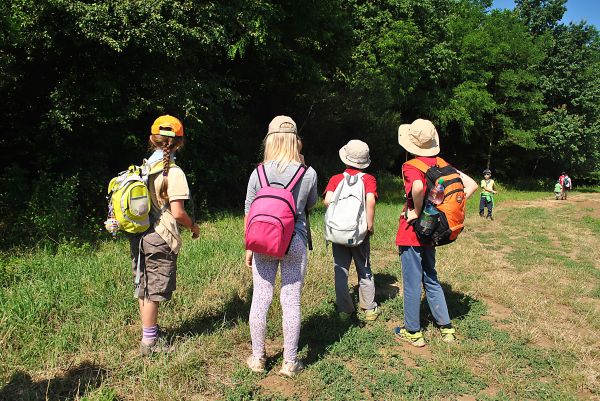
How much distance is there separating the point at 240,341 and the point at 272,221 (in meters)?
1.46

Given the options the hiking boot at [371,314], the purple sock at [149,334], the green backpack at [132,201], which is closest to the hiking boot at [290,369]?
the purple sock at [149,334]

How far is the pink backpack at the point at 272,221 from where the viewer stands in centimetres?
321

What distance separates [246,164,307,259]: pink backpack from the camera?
3215 millimetres

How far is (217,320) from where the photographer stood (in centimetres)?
446

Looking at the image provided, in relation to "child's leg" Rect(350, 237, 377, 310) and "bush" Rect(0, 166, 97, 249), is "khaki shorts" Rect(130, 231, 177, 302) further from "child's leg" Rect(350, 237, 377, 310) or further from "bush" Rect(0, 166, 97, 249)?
"bush" Rect(0, 166, 97, 249)

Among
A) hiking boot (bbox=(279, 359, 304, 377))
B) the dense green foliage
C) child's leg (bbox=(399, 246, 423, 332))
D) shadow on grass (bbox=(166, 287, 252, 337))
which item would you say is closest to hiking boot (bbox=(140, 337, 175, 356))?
shadow on grass (bbox=(166, 287, 252, 337))

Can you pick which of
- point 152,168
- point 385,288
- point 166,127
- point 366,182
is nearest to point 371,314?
point 385,288

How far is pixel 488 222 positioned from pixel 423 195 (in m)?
10.6

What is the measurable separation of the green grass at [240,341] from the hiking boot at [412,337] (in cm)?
10

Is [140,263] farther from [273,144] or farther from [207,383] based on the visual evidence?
[273,144]

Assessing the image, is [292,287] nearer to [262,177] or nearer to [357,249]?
[262,177]

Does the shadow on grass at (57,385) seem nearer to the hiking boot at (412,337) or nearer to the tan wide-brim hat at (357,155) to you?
the hiking boot at (412,337)

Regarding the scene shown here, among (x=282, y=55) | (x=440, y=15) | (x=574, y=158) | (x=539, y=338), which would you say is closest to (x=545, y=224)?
(x=282, y=55)

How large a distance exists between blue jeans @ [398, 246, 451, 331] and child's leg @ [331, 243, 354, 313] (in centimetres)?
62
